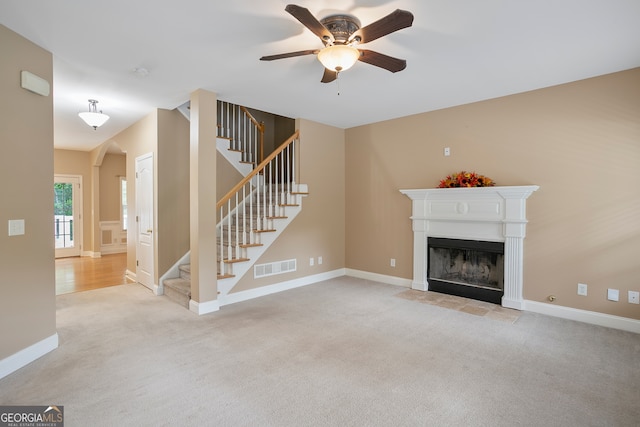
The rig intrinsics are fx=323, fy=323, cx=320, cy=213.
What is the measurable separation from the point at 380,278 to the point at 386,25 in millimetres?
4157

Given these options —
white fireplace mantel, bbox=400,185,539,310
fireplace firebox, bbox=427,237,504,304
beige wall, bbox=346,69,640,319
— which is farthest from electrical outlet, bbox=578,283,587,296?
fireplace firebox, bbox=427,237,504,304

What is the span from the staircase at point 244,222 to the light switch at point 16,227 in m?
1.78

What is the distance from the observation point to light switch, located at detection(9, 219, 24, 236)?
262 cm

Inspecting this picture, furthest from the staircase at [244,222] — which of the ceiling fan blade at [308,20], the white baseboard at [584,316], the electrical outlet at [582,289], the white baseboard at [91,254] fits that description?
the white baseboard at [91,254]

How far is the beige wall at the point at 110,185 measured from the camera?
28.3 ft

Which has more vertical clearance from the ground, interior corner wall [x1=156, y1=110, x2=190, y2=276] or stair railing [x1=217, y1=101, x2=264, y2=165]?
stair railing [x1=217, y1=101, x2=264, y2=165]

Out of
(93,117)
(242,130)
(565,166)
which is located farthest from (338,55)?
(242,130)

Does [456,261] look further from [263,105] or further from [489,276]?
[263,105]

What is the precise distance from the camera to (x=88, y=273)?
6293mm

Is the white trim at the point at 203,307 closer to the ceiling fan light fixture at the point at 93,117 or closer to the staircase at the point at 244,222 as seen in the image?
the staircase at the point at 244,222

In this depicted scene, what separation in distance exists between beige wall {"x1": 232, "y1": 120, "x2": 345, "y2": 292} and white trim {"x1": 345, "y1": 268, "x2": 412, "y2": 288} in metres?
0.27

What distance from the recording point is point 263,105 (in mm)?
4609

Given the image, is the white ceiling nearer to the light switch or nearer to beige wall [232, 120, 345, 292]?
beige wall [232, 120, 345, 292]

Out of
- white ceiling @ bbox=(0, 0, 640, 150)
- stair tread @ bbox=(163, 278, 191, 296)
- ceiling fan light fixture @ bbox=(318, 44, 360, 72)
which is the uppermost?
white ceiling @ bbox=(0, 0, 640, 150)
